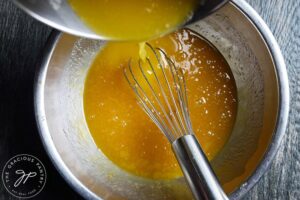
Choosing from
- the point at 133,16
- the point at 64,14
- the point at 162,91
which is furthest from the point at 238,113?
the point at 64,14

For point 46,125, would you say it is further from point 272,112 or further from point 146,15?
point 272,112

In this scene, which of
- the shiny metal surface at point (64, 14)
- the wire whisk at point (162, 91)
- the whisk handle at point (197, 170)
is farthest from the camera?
the wire whisk at point (162, 91)

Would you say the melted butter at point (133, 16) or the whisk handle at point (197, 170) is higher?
the melted butter at point (133, 16)

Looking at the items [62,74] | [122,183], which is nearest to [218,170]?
[122,183]

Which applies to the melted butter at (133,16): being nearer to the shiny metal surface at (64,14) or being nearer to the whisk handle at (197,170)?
the shiny metal surface at (64,14)

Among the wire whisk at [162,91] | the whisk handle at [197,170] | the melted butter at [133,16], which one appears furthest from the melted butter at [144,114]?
the melted butter at [133,16]
